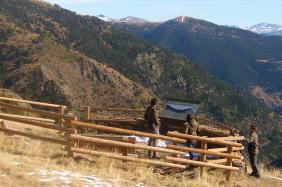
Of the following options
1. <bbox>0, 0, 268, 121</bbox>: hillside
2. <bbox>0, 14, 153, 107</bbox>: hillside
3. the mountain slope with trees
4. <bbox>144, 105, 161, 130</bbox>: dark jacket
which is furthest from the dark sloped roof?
<bbox>0, 0, 268, 121</bbox>: hillside

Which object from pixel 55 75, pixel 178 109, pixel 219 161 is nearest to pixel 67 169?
pixel 219 161

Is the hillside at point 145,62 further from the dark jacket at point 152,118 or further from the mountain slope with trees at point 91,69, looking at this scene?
the dark jacket at point 152,118

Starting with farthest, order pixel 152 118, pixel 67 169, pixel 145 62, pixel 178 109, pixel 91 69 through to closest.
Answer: pixel 145 62, pixel 91 69, pixel 178 109, pixel 152 118, pixel 67 169

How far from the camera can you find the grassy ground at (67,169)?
10.4 meters

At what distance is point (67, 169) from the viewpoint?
11.7 meters

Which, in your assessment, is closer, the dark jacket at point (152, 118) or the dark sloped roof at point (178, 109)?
the dark jacket at point (152, 118)

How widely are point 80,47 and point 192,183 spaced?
148 metres

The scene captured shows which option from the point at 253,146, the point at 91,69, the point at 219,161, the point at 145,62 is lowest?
the point at 219,161

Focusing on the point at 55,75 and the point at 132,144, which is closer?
the point at 132,144

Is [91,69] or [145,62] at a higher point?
[145,62]

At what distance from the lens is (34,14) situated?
180375mm

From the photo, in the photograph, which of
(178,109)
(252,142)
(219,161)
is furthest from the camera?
(178,109)

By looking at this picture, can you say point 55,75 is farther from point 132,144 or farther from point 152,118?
point 132,144

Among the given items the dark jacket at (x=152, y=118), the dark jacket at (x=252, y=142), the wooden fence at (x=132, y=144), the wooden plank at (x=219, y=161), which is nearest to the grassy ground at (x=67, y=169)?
the wooden fence at (x=132, y=144)
